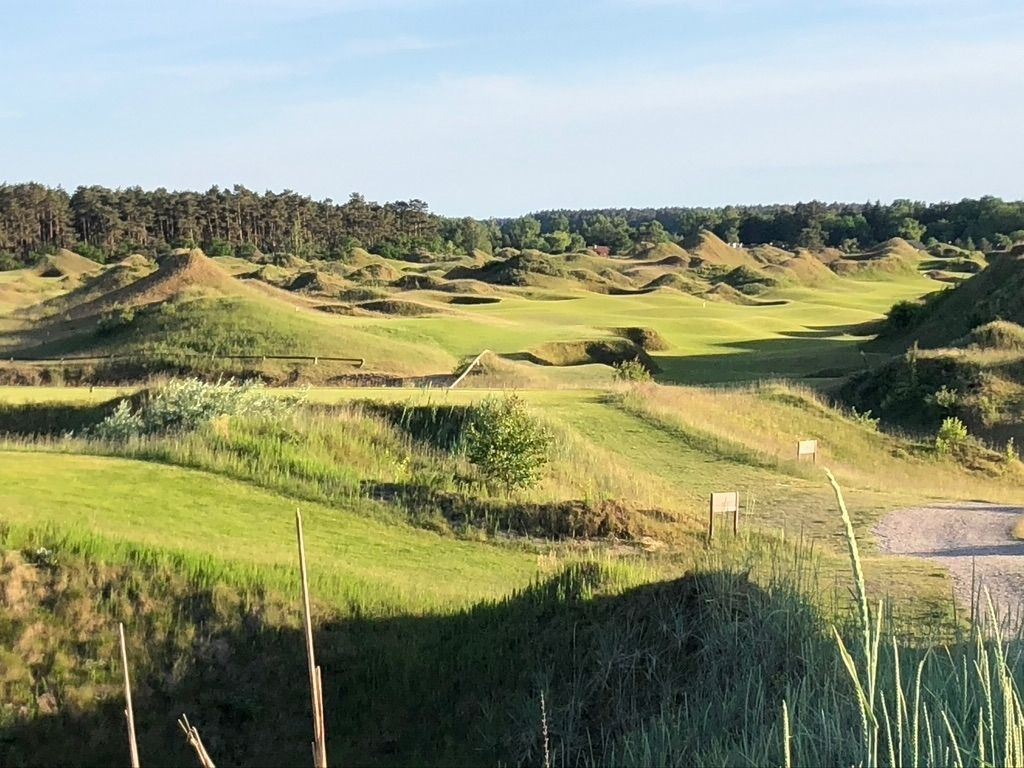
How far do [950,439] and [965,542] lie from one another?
438 inches

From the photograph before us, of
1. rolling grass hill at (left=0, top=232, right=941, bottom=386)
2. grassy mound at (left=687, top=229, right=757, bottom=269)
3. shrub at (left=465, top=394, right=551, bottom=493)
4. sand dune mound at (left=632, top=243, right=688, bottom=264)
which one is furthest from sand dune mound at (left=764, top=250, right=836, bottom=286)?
shrub at (left=465, top=394, right=551, bottom=493)

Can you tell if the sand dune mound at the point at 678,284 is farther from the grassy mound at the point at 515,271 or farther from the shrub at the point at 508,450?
the shrub at the point at 508,450

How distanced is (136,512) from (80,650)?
3.14 m

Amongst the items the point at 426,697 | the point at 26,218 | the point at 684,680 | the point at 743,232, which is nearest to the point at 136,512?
the point at 426,697

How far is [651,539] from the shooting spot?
13.7 m

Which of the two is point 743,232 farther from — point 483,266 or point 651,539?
point 651,539

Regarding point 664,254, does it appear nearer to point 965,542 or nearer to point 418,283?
point 418,283

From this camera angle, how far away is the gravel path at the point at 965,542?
1126 cm

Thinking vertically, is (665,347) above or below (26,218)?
below

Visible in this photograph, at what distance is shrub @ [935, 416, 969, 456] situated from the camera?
25.0m

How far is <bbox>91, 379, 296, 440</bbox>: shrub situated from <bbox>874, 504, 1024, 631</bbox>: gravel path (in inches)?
351

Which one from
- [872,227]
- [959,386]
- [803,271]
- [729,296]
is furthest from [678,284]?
[872,227]

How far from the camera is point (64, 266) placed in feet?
259

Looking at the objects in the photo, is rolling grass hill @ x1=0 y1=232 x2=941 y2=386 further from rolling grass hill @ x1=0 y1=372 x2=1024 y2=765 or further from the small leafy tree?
rolling grass hill @ x1=0 y1=372 x2=1024 y2=765
